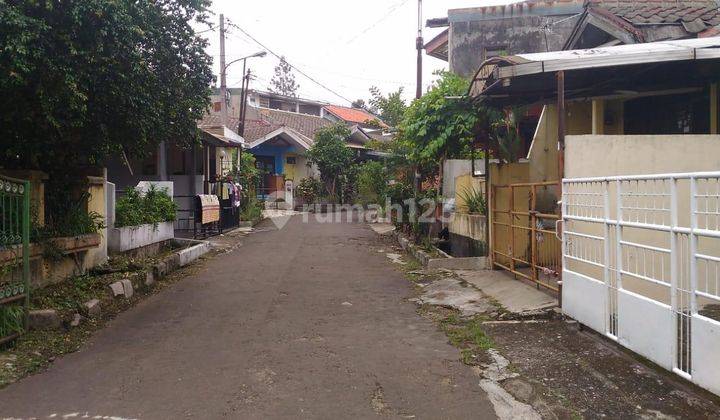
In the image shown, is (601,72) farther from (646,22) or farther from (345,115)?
(345,115)

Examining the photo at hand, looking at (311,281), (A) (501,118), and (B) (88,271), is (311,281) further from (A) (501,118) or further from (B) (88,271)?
(A) (501,118)

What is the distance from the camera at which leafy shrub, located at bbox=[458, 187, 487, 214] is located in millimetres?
10977

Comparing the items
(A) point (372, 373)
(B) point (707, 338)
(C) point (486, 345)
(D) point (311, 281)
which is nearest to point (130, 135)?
(D) point (311, 281)

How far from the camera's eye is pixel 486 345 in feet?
19.3

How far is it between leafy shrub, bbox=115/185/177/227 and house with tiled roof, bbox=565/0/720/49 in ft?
31.4

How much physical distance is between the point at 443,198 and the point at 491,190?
3.82m

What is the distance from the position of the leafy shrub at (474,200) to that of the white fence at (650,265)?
15.1 ft

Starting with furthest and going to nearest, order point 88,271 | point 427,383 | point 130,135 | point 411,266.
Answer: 1. point 411,266
2. point 88,271
3. point 130,135
4. point 427,383

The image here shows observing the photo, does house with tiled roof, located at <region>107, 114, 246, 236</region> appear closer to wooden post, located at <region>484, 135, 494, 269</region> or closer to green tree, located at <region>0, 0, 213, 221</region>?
green tree, located at <region>0, 0, 213, 221</region>

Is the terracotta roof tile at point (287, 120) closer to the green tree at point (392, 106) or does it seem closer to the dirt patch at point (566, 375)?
the green tree at point (392, 106)

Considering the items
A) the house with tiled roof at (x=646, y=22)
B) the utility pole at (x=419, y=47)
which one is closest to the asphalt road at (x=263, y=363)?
the house with tiled roof at (x=646, y=22)

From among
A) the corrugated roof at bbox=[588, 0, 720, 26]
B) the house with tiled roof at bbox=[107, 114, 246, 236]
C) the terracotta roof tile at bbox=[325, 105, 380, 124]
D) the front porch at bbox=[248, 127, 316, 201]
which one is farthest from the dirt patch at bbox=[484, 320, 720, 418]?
the terracotta roof tile at bbox=[325, 105, 380, 124]

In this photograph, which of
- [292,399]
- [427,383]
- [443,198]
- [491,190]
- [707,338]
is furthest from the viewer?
[443,198]

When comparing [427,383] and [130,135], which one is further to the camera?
[130,135]
